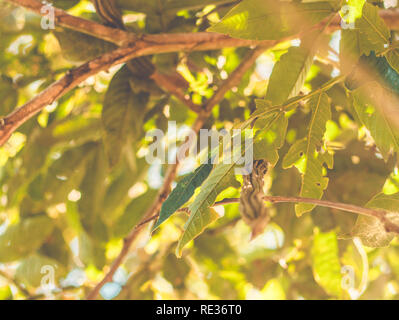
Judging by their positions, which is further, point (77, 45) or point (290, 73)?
point (77, 45)

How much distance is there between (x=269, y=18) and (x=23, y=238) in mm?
840

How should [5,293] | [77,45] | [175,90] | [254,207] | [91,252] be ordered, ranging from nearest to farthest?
1. [254,207]
2. [77,45]
3. [175,90]
4. [5,293]
5. [91,252]

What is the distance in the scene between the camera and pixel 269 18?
0.55m

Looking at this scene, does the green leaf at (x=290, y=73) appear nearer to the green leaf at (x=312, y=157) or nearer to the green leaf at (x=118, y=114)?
the green leaf at (x=312, y=157)

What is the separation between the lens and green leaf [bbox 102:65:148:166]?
854 mm

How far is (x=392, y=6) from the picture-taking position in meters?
0.75

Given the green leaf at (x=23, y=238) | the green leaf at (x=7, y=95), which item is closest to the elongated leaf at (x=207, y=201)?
the green leaf at (x=7, y=95)

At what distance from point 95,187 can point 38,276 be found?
0.83 ft

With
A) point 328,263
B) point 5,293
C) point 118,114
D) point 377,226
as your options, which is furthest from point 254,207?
point 5,293

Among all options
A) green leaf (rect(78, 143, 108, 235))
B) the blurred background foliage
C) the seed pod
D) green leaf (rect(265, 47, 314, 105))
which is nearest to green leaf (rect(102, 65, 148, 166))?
the blurred background foliage

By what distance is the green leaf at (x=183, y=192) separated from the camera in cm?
48

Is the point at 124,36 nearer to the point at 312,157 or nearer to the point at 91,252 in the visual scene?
the point at 312,157
